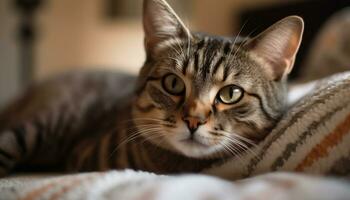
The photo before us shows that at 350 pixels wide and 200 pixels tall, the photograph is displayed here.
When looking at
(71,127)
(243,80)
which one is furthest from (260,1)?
(243,80)

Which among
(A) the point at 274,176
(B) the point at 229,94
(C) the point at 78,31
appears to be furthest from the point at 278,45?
(C) the point at 78,31

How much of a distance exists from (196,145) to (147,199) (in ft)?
1.07

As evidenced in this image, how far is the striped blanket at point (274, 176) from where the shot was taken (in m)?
0.56

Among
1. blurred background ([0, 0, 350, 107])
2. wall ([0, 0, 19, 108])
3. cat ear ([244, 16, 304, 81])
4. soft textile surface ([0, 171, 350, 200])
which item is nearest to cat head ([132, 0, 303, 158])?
cat ear ([244, 16, 304, 81])

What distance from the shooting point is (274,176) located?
625 mm

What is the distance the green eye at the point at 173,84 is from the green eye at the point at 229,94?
0.29ft

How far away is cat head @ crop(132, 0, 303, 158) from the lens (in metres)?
0.88

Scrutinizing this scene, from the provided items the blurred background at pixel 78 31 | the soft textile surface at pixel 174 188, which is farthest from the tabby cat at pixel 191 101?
the blurred background at pixel 78 31

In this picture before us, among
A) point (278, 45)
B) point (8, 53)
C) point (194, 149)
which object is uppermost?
point (278, 45)

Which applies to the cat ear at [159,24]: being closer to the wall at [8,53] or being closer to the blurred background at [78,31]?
the blurred background at [78,31]

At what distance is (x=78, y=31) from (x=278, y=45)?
360cm

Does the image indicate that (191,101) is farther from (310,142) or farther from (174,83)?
(310,142)

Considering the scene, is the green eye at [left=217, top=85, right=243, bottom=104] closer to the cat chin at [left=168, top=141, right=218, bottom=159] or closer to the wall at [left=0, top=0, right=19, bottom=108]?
the cat chin at [left=168, top=141, right=218, bottom=159]

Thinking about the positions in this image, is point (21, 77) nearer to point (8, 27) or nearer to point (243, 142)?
point (8, 27)
